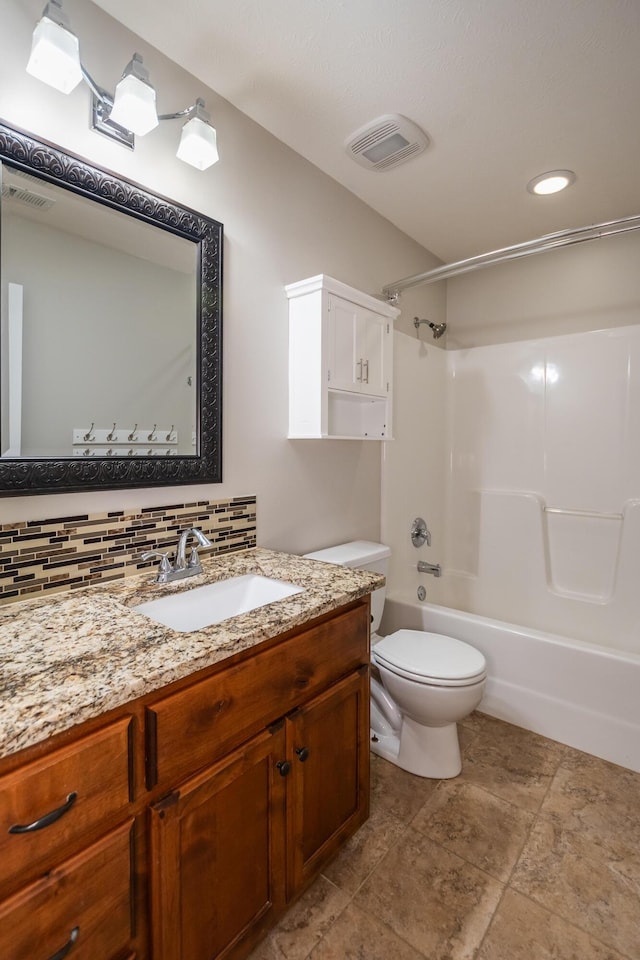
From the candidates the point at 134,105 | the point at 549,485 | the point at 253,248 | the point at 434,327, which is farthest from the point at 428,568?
the point at 134,105

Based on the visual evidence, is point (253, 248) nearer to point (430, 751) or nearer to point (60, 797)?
point (60, 797)

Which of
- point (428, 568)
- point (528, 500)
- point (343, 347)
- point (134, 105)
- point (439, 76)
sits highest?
point (439, 76)

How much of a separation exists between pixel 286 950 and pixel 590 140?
9.00ft

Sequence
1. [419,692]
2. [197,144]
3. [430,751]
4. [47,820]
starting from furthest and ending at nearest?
[430,751]
[419,692]
[197,144]
[47,820]

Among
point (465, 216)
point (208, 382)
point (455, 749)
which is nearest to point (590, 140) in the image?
point (465, 216)

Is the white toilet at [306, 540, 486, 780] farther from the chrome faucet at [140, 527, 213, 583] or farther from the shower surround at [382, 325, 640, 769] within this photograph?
the chrome faucet at [140, 527, 213, 583]

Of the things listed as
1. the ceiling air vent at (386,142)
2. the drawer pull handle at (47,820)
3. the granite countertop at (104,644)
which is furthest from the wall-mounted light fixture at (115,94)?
the drawer pull handle at (47,820)

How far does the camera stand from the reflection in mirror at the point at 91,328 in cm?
112

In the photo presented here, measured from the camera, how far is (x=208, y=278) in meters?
1.51

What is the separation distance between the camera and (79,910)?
72cm

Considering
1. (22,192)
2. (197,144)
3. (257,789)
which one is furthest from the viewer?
(197,144)

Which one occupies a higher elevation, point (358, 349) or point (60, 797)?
point (358, 349)

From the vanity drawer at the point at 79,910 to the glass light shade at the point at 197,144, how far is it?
1632 millimetres

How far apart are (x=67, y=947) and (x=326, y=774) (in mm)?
665
